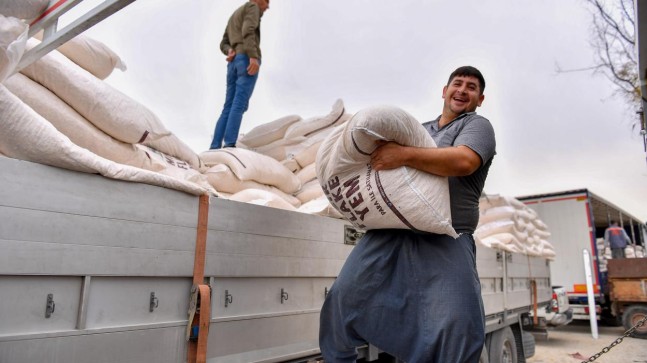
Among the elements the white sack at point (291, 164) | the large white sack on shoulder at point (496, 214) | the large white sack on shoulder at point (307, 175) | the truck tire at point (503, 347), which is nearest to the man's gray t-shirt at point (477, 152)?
A: the large white sack on shoulder at point (307, 175)

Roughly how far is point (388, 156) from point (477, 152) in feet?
0.99

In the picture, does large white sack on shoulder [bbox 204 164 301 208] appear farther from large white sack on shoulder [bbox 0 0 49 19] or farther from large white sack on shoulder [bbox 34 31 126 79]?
large white sack on shoulder [bbox 0 0 49 19]

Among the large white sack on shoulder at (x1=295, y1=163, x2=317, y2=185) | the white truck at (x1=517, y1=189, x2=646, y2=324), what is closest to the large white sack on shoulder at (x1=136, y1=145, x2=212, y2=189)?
the large white sack on shoulder at (x1=295, y1=163, x2=317, y2=185)

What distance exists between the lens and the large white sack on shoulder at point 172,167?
2435mm

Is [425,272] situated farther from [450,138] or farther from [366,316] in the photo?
[450,138]

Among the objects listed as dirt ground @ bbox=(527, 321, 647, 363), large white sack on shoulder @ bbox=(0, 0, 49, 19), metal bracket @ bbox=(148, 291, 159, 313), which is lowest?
dirt ground @ bbox=(527, 321, 647, 363)

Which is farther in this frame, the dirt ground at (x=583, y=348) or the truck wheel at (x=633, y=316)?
the truck wheel at (x=633, y=316)

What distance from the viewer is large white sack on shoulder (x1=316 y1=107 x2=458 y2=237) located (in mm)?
1394

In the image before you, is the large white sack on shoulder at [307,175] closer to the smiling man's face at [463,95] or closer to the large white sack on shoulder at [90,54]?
the large white sack on shoulder at [90,54]

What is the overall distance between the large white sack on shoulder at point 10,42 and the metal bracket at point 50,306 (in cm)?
68

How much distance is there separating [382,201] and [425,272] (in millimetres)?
293

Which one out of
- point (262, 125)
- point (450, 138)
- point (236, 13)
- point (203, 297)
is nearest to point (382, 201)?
point (450, 138)

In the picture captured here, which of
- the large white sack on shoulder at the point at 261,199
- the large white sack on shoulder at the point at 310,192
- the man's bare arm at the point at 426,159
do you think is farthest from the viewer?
the large white sack on shoulder at the point at 310,192

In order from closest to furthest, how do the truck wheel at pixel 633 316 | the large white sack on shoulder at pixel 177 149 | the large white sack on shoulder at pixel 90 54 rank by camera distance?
the large white sack on shoulder at pixel 90 54 → the large white sack on shoulder at pixel 177 149 → the truck wheel at pixel 633 316
